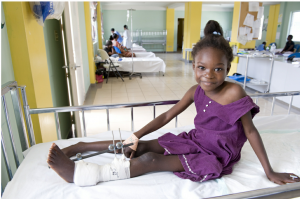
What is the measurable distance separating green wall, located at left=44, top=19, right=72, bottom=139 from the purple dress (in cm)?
178

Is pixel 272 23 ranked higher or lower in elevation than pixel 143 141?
higher

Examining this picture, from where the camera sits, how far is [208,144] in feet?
4.25

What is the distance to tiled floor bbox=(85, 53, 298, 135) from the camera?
3489 mm

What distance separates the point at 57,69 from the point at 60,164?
1963 millimetres

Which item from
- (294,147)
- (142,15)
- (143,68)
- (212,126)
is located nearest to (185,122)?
(294,147)

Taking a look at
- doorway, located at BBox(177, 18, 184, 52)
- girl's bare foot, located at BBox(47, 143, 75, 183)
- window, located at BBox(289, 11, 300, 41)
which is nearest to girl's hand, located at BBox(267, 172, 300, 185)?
girl's bare foot, located at BBox(47, 143, 75, 183)

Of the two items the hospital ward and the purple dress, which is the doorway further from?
the purple dress

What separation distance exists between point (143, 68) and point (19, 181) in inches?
244

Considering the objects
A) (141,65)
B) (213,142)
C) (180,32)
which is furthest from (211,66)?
(180,32)

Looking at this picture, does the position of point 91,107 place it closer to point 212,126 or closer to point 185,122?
point 212,126

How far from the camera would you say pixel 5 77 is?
148 centimetres

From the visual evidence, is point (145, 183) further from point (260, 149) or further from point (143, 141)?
point (260, 149)

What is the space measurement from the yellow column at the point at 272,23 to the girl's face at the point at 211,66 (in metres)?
12.3

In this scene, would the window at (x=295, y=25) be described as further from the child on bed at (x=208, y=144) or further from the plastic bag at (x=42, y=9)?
the plastic bag at (x=42, y=9)
